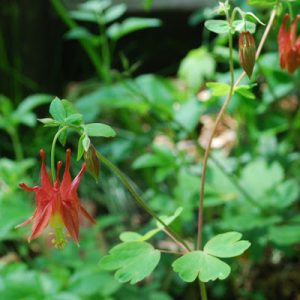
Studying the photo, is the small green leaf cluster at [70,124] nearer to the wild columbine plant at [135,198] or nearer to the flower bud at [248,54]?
the wild columbine plant at [135,198]

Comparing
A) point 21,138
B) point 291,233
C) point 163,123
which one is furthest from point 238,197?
point 21,138

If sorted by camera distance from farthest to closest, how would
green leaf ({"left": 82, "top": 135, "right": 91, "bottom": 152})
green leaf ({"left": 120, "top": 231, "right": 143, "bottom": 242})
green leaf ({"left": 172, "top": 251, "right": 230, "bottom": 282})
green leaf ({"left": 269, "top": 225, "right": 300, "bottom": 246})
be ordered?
green leaf ({"left": 269, "top": 225, "right": 300, "bottom": 246}), green leaf ({"left": 120, "top": 231, "right": 143, "bottom": 242}), green leaf ({"left": 172, "top": 251, "right": 230, "bottom": 282}), green leaf ({"left": 82, "top": 135, "right": 91, "bottom": 152})

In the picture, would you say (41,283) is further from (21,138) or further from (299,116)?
(21,138)

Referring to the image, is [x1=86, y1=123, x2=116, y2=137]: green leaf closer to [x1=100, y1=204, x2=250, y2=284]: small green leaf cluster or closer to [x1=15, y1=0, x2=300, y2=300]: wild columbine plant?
[x1=15, y1=0, x2=300, y2=300]: wild columbine plant

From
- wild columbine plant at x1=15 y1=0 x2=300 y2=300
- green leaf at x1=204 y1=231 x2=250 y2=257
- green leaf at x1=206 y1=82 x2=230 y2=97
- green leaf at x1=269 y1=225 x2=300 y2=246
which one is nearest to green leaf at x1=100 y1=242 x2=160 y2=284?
wild columbine plant at x1=15 y1=0 x2=300 y2=300

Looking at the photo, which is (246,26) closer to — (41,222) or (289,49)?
(289,49)

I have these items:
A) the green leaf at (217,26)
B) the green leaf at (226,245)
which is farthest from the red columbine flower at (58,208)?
the green leaf at (217,26)
